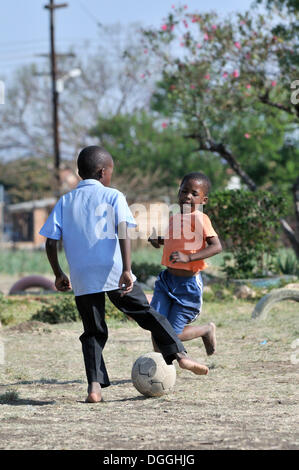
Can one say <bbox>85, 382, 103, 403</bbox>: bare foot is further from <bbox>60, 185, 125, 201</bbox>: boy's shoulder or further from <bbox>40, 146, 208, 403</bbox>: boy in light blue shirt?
<bbox>60, 185, 125, 201</bbox>: boy's shoulder

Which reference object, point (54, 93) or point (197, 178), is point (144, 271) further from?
point (54, 93)

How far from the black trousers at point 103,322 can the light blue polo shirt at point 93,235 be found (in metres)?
0.12

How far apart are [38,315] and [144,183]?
19.1 meters

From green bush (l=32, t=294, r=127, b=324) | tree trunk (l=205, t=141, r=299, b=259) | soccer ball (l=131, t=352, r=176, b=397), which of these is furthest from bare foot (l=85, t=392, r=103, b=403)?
tree trunk (l=205, t=141, r=299, b=259)

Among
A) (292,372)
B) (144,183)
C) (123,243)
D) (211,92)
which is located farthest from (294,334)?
(144,183)

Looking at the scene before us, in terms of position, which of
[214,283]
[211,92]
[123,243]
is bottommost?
[214,283]

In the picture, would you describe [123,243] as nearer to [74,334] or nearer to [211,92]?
[74,334]

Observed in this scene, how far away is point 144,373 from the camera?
5215mm

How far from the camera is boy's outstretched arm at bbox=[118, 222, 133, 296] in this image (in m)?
4.86

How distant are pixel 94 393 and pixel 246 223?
312 inches

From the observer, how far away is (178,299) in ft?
18.6

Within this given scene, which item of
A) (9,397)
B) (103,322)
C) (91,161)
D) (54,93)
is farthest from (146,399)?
(54,93)

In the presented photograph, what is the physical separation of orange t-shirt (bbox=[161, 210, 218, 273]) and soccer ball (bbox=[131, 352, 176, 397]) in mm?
755

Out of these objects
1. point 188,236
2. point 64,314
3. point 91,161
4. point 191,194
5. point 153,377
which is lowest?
point 64,314
